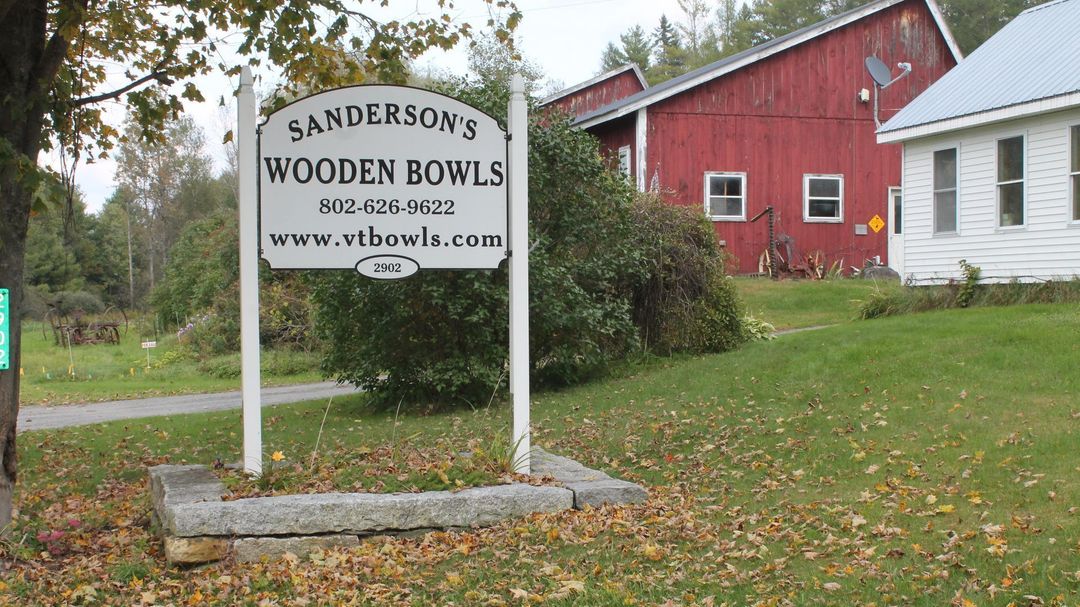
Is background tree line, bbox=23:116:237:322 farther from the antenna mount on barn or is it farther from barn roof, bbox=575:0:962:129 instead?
the antenna mount on barn

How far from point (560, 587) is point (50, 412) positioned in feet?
46.3

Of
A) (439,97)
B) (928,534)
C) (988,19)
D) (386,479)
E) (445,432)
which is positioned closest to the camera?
(928,534)

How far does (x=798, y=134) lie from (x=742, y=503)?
2030 centimetres

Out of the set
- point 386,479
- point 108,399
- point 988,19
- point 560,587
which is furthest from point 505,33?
point 988,19

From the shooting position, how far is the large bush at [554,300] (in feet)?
44.4

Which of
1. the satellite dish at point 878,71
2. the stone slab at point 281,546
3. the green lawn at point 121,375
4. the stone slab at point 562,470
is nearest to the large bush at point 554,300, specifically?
the stone slab at point 562,470

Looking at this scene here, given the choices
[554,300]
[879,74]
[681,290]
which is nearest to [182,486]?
[554,300]

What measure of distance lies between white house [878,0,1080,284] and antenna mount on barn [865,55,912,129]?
20.2 feet

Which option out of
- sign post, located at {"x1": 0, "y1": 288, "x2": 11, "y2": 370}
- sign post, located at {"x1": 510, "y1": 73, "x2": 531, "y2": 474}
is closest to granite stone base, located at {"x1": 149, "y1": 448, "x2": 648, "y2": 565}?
sign post, located at {"x1": 510, "y1": 73, "x2": 531, "y2": 474}

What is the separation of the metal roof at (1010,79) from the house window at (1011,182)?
2.12 ft

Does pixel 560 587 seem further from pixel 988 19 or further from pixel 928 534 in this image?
pixel 988 19

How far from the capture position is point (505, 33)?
35.0 ft

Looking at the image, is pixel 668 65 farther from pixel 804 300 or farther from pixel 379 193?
pixel 379 193

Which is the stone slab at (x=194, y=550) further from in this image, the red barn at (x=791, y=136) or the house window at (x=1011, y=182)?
the red barn at (x=791, y=136)
